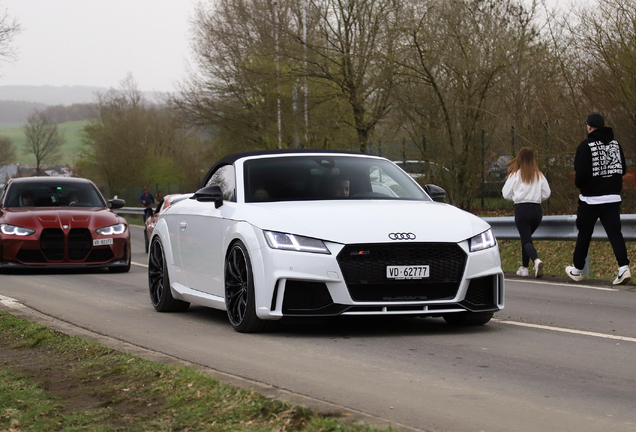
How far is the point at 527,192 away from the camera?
14.2 m

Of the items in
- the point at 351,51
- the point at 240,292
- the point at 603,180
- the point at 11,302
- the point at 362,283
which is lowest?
the point at 11,302

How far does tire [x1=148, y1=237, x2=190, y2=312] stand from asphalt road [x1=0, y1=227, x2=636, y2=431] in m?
0.14

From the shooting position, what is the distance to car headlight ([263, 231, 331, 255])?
7.57 meters

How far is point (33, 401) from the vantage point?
5.55 m

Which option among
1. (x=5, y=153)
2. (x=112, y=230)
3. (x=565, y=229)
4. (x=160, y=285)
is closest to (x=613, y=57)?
(x=565, y=229)

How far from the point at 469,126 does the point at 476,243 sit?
17428 millimetres

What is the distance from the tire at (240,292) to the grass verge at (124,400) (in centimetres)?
130

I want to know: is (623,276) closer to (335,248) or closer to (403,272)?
(403,272)

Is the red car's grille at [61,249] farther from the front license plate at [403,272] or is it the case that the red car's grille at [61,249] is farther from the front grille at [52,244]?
the front license plate at [403,272]

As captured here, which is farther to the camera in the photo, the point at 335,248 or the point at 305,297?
the point at 305,297

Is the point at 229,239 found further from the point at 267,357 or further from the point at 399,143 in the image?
the point at 399,143

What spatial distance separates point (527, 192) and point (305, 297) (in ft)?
23.8

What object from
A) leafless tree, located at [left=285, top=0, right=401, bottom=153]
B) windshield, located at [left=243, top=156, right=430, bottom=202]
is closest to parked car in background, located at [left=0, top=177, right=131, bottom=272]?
windshield, located at [left=243, top=156, right=430, bottom=202]

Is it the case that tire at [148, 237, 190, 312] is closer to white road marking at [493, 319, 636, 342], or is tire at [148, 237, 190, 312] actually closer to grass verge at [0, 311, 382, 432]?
grass verge at [0, 311, 382, 432]
